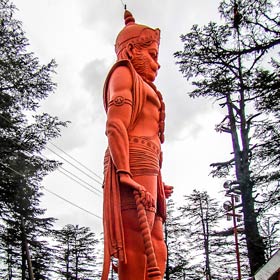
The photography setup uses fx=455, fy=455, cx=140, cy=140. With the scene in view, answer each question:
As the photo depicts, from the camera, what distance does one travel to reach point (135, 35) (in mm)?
5328

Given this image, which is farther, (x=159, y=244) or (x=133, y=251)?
(x=159, y=244)

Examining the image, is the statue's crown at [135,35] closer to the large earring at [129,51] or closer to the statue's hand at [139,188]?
the large earring at [129,51]

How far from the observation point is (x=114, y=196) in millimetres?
4371

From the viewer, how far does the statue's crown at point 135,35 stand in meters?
5.32

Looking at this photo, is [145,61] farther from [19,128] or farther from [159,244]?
[19,128]

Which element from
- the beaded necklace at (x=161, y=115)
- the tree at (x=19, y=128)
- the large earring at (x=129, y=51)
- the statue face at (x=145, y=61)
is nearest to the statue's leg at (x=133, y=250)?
the beaded necklace at (x=161, y=115)

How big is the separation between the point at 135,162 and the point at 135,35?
5.36 ft

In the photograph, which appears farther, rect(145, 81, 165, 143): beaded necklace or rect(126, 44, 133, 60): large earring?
rect(126, 44, 133, 60): large earring

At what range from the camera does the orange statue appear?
13.8 feet

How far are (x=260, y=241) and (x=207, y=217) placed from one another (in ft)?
44.7

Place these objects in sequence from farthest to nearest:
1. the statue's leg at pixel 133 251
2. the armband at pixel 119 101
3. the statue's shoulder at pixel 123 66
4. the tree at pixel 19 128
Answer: the tree at pixel 19 128, the statue's shoulder at pixel 123 66, the armband at pixel 119 101, the statue's leg at pixel 133 251

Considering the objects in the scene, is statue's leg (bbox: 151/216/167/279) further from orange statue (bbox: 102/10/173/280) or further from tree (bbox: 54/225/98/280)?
tree (bbox: 54/225/98/280)

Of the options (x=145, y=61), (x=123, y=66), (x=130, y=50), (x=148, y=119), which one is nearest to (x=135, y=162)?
(x=148, y=119)

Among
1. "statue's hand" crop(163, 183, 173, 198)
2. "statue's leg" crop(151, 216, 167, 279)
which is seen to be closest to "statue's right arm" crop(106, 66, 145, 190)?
"statue's leg" crop(151, 216, 167, 279)
